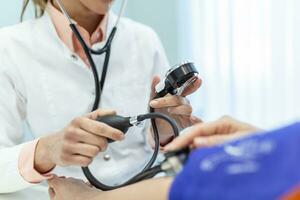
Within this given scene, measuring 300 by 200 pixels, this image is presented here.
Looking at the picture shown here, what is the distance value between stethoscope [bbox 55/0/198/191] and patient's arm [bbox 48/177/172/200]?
0.02 metres

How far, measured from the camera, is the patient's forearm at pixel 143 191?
2.55ft

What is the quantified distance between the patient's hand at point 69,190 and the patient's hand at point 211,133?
369 mm

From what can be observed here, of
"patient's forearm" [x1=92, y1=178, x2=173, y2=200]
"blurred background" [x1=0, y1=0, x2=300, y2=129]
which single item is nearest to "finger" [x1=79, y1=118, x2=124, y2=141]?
"patient's forearm" [x1=92, y1=178, x2=173, y2=200]

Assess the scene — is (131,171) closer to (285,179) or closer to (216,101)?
(285,179)

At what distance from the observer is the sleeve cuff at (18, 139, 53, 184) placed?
1062mm

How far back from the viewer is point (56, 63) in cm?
132

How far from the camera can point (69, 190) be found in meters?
1.00

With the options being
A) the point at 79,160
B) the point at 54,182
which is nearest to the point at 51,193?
the point at 54,182

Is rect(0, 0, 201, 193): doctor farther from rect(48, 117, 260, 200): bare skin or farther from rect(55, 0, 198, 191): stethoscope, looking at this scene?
rect(48, 117, 260, 200): bare skin

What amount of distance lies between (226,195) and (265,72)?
71.7 inches

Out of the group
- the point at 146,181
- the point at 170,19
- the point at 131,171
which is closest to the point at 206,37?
→ the point at 170,19

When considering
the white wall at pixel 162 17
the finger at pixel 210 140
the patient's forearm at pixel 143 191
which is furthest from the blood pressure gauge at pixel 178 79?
the white wall at pixel 162 17

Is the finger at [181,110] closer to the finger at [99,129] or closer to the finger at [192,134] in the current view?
the finger at [99,129]

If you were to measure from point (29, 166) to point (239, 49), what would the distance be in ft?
4.78
